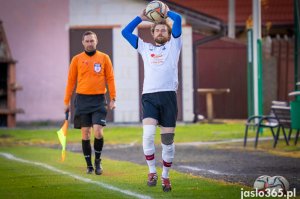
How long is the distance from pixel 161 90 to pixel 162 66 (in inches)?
11.2

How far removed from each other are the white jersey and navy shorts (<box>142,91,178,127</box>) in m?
0.07

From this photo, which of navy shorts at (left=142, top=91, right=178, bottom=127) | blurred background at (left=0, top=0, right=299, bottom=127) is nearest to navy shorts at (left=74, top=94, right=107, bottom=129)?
navy shorts at (left=142, top=91, right=178, bottom=127)

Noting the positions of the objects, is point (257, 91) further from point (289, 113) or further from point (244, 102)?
point (244, 102)

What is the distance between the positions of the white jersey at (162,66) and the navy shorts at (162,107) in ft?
0.23

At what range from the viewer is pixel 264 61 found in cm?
3281

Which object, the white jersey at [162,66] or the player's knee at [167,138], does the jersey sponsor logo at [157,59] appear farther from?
Answer: the player's knee at [167,138]

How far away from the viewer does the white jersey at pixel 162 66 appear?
11.5 meters

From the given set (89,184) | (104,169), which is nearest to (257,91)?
(104,169)

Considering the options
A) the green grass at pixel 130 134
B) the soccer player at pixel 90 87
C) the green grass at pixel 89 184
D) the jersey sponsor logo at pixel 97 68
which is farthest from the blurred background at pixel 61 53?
the jersey sponsor logo at pixel 97 68

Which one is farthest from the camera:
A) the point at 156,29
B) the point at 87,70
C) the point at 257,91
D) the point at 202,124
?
the point at 202,124

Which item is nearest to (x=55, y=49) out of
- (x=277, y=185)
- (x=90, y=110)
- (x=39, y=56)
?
(x=39, y=56)

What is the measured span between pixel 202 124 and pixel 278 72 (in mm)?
4804

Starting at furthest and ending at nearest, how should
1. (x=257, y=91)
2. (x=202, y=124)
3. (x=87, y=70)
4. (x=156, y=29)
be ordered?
(x=202, y=124), (x=257, y=91), (x=87, y=70), (x=156, y=29)

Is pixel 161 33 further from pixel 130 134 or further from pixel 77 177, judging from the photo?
pixel 130 134
